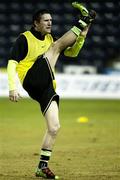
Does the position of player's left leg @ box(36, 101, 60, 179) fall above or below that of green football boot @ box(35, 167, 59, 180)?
above

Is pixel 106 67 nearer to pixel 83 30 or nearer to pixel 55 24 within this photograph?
pixel 55 24

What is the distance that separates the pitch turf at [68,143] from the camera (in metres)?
9.55

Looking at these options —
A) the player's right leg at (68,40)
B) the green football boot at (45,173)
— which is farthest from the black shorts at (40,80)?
the green football boot at (45,173)

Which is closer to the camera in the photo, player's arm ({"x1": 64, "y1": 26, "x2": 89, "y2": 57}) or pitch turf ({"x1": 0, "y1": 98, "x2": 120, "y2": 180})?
player's arm ({"x1": 64, "y1": 26, "x2": 89, "y2": 57})

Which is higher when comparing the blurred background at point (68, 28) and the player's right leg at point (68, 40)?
the blurred background at point (68, 28)

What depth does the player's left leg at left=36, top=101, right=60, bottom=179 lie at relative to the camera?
8.82m

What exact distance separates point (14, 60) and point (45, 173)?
5.15 ft

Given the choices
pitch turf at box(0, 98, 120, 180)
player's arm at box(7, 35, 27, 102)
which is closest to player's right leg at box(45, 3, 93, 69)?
player's arm at box(7, 35, 27, 102)

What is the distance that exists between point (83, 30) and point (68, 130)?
7189 millimetres

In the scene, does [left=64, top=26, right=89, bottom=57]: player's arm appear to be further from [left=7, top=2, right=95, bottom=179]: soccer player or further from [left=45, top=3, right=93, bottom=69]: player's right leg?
[left=45, top=3, right=93, bottom=69]: player's right leg

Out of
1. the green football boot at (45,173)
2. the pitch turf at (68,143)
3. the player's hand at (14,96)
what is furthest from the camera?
the pitch turf at (68,143)

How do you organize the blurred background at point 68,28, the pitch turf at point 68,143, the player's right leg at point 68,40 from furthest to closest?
1. the blurred background at point 68,28
2. the pitch turf at point 68,143
3. the player's right leg at point 68,40

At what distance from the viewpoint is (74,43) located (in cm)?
931

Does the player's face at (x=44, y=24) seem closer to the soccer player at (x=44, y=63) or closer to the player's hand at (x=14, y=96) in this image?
the soccer player at (x=44, y=63)
